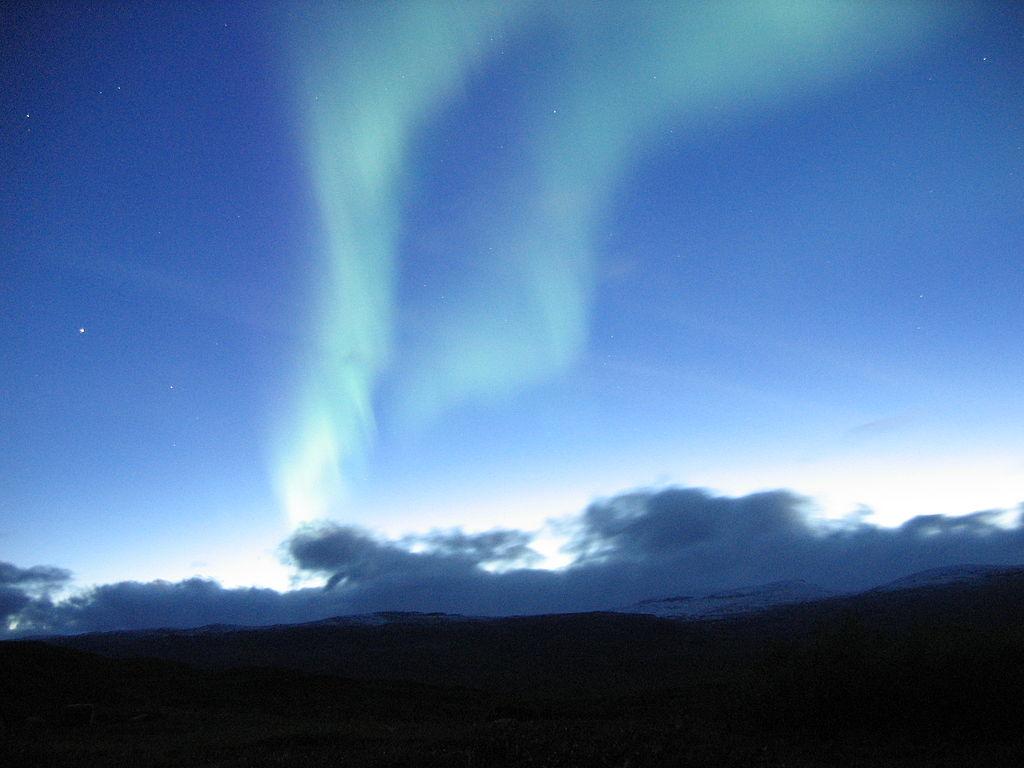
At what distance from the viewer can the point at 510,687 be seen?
59469mm

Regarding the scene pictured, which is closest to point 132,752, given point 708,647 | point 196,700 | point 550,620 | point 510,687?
point 196,700

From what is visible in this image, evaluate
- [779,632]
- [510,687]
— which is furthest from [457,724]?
[779,632]

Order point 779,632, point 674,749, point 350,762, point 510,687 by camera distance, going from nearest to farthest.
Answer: point 674,749, point 350,762, point 510,687, point 779,632

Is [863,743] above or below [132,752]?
below

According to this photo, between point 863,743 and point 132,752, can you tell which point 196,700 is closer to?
point 132,752

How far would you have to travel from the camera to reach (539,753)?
1547 cm

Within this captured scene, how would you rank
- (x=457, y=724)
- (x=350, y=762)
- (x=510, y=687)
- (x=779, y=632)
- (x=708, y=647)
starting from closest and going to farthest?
1. (x=350, y=762)
2. (x=457, y=724)
3. (x=510, y=687)
4. (x=708, y=647)
5. (x=779, y=632)

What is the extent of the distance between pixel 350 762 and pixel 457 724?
13.2 metres

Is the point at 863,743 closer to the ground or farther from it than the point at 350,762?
closer to the ground

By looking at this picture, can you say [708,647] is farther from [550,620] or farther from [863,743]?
[863,743]

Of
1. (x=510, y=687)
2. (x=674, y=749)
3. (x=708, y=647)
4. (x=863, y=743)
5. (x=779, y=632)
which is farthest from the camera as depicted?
(x=779, y=632)

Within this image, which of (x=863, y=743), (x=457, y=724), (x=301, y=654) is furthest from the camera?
(x=301, y=654)

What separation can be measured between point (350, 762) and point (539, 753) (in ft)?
16.1

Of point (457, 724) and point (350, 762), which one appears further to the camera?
point (457, 724)
